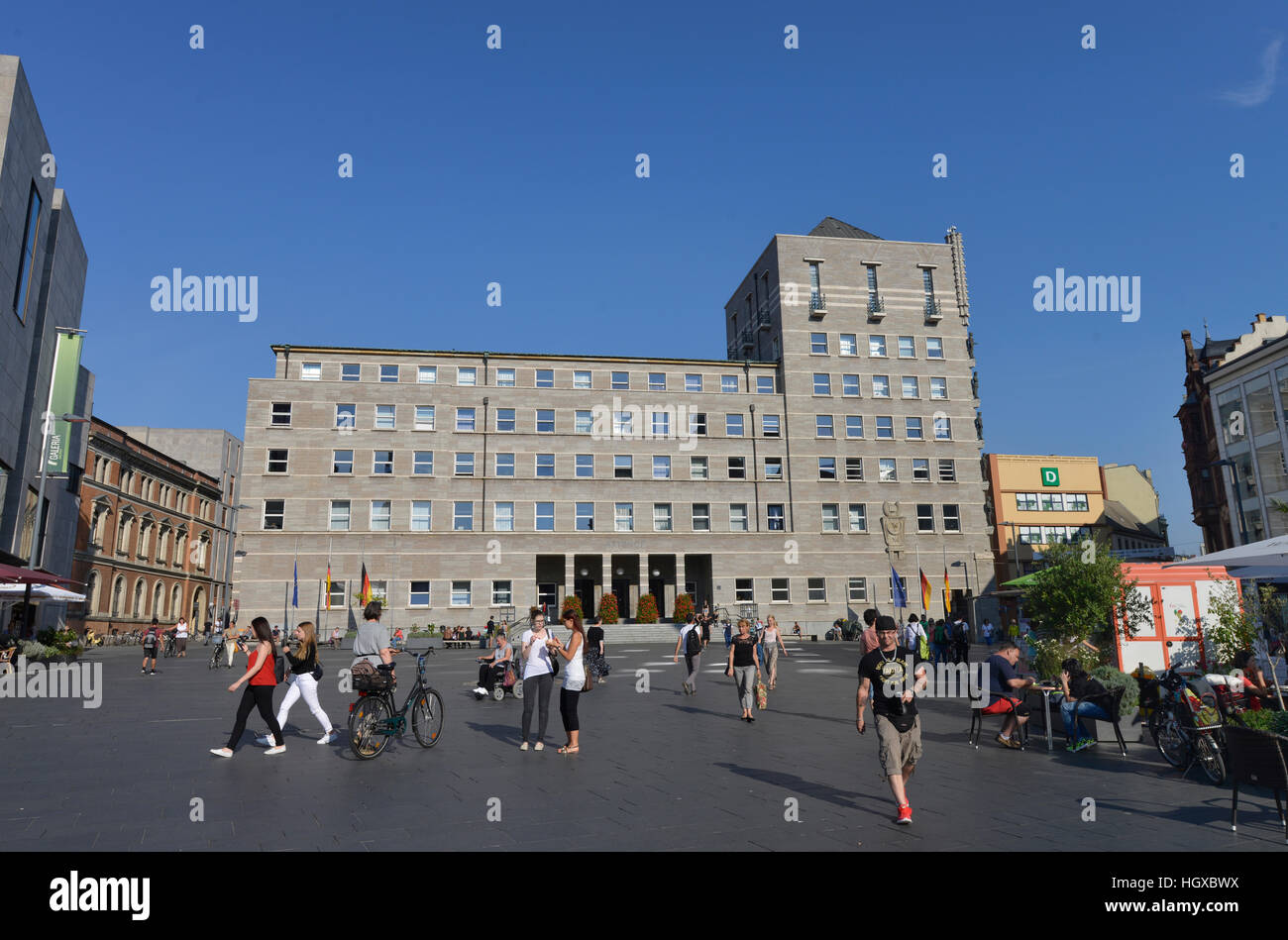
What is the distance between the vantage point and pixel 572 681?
1078 cm

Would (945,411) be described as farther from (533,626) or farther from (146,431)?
(146,431)

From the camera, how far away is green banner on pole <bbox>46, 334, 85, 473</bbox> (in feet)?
111

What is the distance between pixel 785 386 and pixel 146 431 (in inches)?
2456

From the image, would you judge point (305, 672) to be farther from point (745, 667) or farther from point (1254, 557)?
point (1254, 557)

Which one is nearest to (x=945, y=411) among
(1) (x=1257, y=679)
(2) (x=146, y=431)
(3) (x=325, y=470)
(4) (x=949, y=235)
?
(4) (x=949, y=235)

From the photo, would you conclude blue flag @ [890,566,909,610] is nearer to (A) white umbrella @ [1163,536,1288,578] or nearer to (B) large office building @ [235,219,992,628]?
(B) large office building @ [235,219,992,628]

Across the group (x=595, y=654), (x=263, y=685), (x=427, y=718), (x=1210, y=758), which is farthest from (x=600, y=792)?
(x=595, y=654)

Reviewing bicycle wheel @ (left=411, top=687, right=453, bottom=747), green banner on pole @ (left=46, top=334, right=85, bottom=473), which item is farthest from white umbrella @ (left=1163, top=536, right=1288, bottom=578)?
green banner on pole @ (left=46, top=334, right=85, bottom=473)

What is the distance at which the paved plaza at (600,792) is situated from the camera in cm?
640

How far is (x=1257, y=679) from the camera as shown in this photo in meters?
10.8

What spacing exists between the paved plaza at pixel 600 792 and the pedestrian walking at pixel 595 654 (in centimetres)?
619

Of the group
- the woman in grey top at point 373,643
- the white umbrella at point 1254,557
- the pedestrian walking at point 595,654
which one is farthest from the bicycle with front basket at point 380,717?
the white umbrella at point 1254,557

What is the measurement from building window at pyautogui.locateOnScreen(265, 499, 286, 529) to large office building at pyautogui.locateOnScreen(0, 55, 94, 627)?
10.5 meters

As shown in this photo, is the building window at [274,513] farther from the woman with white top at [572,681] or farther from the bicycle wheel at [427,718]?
the woman with white top at [572,681]
